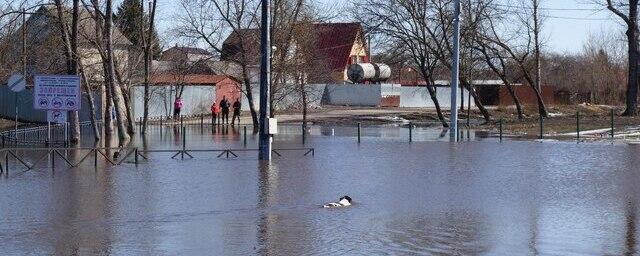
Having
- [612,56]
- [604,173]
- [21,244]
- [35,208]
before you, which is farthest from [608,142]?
[612,56]

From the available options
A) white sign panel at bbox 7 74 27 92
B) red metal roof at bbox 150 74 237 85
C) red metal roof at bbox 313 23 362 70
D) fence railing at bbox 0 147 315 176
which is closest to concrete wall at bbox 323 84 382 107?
red metal roof at bbox 313 23 362 70

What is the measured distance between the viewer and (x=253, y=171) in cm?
2320

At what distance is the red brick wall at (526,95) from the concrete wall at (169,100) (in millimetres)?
25714

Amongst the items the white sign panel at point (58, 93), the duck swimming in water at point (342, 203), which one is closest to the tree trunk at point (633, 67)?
the white sign panel at point (58, 93)

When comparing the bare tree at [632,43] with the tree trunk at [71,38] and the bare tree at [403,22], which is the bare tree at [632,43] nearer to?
the bare tree at [403,22]

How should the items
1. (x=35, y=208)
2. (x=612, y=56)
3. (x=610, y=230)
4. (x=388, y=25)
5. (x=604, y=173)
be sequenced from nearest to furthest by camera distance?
(x=610, y=230), (x=35, y=208), (x=604, y=173), (x=388, y=25), (x=612, y=56)

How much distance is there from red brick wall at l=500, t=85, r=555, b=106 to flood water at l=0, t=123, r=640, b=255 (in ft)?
172

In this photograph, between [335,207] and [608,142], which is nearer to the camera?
[335,207]

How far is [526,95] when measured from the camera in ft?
274

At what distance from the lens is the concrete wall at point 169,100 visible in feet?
191

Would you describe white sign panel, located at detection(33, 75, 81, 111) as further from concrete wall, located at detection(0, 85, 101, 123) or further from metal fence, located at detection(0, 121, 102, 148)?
concrete wall, located at detection(0, 85, 101, 123)

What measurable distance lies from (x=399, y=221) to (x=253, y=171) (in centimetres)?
902

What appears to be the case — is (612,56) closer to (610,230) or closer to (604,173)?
(604,173)

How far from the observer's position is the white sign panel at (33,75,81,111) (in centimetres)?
2689
